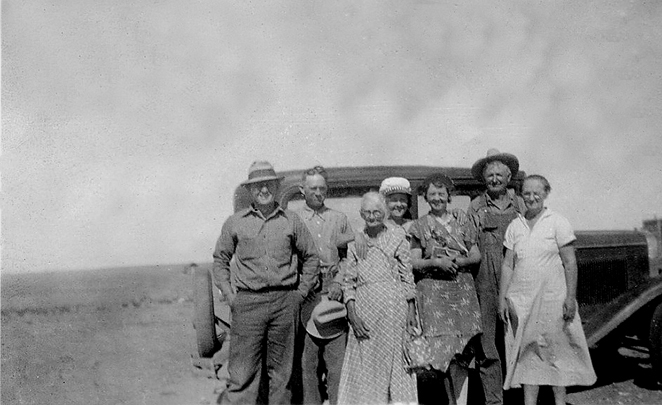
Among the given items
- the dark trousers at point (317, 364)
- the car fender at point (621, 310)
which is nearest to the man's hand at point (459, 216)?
the dark trousers at point (317, 364)

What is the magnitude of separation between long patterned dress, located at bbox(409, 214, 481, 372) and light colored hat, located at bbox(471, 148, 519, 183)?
2.04 ft

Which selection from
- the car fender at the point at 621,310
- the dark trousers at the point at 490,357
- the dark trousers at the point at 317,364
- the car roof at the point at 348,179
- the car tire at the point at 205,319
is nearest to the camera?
the dark trousers at the point at 317,364

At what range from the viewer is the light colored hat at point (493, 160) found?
3.49 m

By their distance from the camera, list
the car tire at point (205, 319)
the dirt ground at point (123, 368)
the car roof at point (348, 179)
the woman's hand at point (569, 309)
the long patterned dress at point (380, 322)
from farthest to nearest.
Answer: the dirt ground at point (123, 368)
the car roof at point (348, 179)
the car tire at point (205, 319)
the woman's hand at point (569, 309)
the long patterned dress at point (380, 322)

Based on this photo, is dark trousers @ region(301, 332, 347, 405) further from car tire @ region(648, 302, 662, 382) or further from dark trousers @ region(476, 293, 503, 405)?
car tire @ region(648, 302, 662, 382)

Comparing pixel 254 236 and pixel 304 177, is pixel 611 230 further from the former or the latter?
pixel 254 236

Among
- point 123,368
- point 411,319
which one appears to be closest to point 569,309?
point 411,319

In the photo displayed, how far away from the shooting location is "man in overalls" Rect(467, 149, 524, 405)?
3.28 m

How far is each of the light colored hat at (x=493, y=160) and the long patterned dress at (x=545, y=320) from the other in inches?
20.8

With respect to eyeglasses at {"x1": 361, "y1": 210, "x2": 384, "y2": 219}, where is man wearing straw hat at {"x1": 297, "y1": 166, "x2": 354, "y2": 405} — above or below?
below

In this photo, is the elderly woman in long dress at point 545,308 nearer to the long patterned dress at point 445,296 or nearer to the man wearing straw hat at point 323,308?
the long patterned dress at point 445,296

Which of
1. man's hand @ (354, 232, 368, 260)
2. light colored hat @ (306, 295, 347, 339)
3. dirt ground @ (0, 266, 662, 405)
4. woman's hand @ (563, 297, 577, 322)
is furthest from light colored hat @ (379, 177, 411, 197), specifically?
Result: dirt ground @ (0, 266, 662, 405)

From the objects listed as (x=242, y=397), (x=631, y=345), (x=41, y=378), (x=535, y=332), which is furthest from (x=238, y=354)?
(x=631, y=345)

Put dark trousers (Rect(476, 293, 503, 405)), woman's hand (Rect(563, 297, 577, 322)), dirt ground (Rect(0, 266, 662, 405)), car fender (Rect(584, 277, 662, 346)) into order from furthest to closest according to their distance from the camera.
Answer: dirt ground (Rect(0, 266, 662, 405)), car fender (Rect(584, 277, 662, 346)), dark trousers (Rect(476, 293, 503, 405)), woman's hand (Rect(563, 297, 577, 322))
